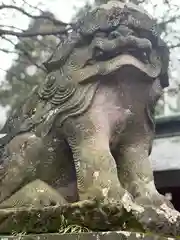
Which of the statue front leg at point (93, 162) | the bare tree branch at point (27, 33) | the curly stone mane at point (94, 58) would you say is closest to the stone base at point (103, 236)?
the statue front leg at point (93, 162)

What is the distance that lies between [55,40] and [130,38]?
296 cm

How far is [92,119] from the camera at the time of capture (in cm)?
186

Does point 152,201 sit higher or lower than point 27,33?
lower

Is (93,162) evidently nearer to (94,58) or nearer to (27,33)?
(94,58)

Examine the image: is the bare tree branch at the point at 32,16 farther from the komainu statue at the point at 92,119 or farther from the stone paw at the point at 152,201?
the stone paw at the point at 152,201

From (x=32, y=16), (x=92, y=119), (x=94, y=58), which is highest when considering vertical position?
(x=32, y=16)

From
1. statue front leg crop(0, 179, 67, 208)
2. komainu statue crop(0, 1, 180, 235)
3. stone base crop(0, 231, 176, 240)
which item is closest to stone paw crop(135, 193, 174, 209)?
komainu statue crop(0, 1, 180, 235)

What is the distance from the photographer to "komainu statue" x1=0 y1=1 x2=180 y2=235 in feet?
6.02

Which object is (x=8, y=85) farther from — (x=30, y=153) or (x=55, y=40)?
(x=30, y=153)

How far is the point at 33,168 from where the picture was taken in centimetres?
193

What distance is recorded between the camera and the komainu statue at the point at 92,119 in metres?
1.83

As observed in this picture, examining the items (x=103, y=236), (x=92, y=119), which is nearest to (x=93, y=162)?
(x=92, y=119)

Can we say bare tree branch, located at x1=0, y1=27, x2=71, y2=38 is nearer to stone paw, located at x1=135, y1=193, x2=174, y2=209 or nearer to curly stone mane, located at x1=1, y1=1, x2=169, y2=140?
curly stone mane, located at x1=1, y1=1, x2=169, y2=140

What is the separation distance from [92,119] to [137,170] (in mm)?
251
